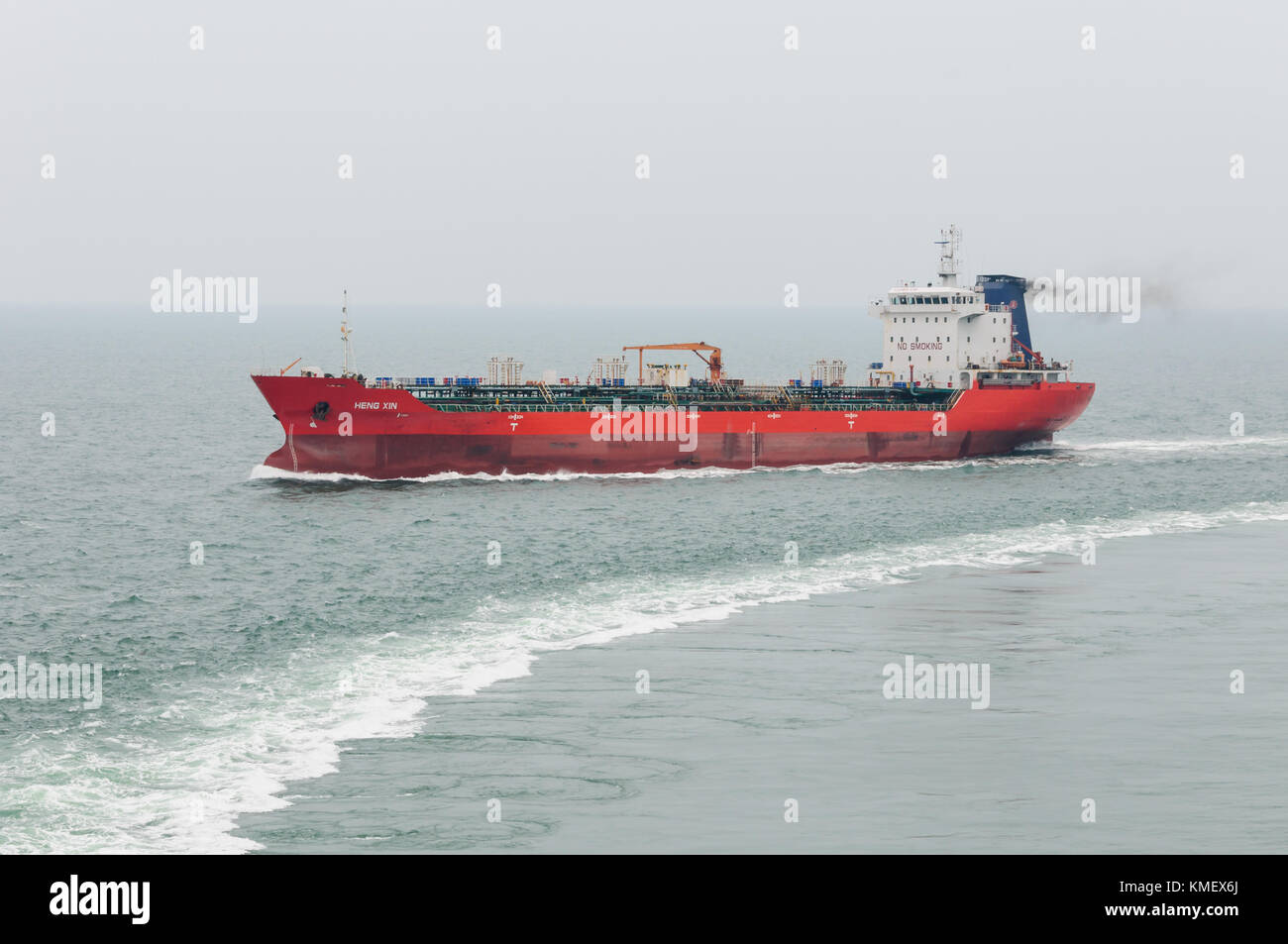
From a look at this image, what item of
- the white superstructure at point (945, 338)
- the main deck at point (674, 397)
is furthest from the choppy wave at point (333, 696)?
Answer: the white superstructure at point (945, 338)

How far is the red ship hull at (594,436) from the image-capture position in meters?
68.9

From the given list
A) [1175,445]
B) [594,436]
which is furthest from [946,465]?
[1175,445]

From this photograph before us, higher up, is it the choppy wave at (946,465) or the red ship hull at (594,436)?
the red ship hull at (594,436)

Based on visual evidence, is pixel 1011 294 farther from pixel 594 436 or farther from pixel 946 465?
pixel 594 436

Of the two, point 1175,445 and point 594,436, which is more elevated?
point 594,436

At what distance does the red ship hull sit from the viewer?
68875 millimetres

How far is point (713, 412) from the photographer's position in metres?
74.6

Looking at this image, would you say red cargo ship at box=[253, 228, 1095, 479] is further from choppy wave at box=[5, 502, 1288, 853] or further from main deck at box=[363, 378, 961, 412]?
choppy wave at box=[5, 502, 1288, 853]

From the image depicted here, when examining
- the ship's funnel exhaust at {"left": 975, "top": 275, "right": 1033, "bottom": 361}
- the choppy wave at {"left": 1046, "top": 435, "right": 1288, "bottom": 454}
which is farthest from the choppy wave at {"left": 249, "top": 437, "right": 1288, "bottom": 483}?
the ship's funnel exhaust at {"left": 975, "top": 275, "right": 1033, "bottom": 361}

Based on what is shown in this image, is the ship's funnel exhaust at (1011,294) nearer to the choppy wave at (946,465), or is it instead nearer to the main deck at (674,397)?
the choppy wave at (946,465)

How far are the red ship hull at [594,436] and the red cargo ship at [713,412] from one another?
0.07 metres

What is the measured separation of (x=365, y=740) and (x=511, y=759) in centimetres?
345

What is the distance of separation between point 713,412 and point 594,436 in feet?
21.6

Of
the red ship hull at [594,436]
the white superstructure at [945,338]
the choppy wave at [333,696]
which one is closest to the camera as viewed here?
the choppy wave at [333,696]
